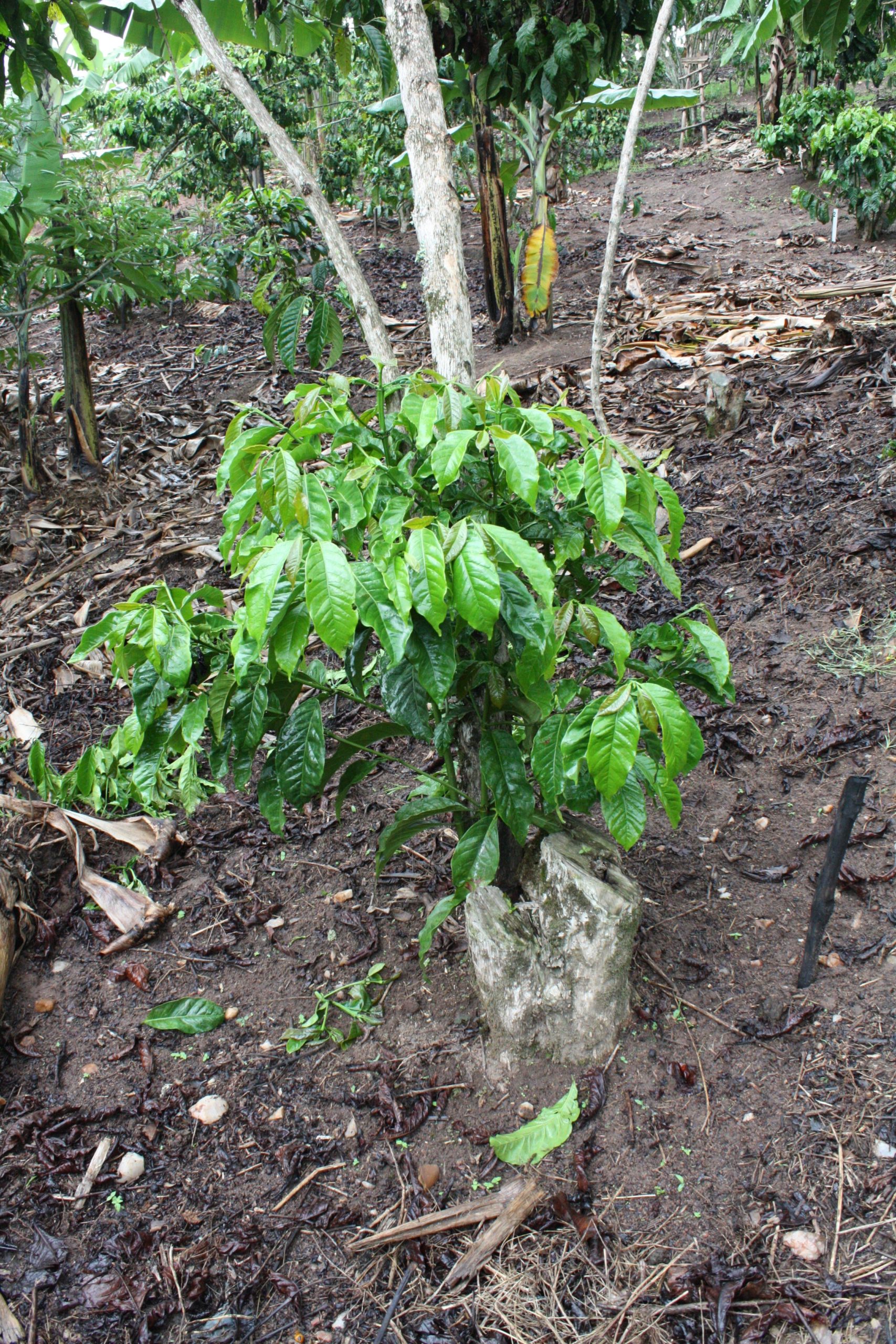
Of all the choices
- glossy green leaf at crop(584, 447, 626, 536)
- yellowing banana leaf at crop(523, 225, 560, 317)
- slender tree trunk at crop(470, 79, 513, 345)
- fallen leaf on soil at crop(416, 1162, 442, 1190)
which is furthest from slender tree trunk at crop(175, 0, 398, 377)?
slender tree trunk at crop(470, 79, 513, 345)

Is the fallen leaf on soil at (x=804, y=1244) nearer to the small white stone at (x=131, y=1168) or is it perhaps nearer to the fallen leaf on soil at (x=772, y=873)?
the fallen leaf on soil at (x=772, y=873)

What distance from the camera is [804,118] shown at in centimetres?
1188

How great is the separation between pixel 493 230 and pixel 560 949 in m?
7.34

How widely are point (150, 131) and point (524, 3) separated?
678cm

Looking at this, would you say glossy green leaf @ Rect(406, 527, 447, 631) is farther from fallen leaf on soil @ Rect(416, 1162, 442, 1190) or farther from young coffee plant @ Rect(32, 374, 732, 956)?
fallen leaf on soil @ Rect(416, 1162, 442, 1190)

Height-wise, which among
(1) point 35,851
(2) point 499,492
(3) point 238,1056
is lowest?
(3) point 238,1056

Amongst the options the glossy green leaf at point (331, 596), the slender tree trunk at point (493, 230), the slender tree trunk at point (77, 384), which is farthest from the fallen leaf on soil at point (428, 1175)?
the slender tree trunk at point (493, 230)

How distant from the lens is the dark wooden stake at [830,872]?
2.03 meters

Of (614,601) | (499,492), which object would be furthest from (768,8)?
(499,492)

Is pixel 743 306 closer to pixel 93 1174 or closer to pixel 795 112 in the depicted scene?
pixel 795 112

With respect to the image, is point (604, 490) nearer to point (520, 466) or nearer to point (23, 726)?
point (520, 466)

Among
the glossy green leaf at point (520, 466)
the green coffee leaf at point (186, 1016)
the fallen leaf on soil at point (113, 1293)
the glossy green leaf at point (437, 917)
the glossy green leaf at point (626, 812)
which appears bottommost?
the fallen leaf on soil at point (113, 1293)

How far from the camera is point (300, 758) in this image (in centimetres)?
197

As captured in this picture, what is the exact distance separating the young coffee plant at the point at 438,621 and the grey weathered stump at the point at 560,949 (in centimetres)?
11
